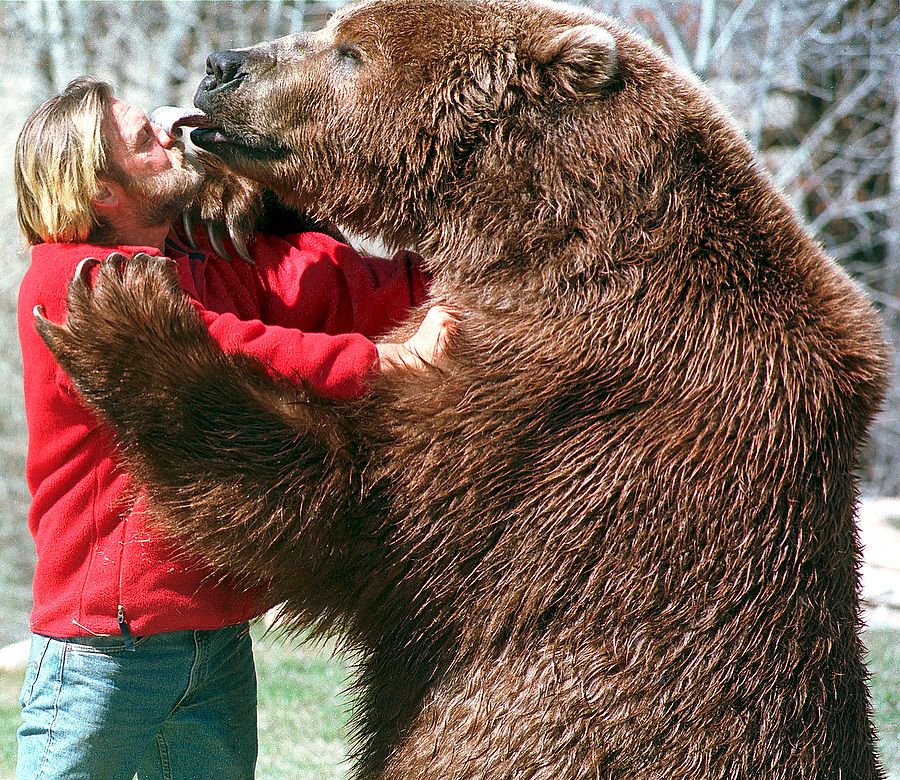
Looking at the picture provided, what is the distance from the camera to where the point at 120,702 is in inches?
102

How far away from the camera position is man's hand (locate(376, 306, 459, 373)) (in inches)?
94.3

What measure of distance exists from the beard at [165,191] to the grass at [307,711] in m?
2.17

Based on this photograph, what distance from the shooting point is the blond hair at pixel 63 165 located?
8.42 ft

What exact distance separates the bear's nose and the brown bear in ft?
1.77

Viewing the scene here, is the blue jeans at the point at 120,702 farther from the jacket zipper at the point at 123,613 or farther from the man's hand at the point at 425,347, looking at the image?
the man's hand at the point at 425,347

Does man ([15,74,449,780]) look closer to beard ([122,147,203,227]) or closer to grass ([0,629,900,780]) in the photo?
beard ([122,147,203,227])

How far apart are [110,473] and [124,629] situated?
1.16ft

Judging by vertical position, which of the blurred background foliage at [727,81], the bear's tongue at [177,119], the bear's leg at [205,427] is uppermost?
the bear's tongue at [177,119]

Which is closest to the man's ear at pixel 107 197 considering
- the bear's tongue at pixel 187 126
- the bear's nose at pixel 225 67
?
the bear's tongue at pixel 187 126

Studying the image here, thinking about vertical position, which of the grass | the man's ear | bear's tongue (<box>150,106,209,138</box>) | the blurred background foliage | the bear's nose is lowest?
the grass

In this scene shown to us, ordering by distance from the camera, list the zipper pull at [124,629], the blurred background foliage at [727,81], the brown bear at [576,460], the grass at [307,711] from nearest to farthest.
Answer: the brown bear at [576,460], the zipper pull at [124,629], the grass at [307,711], the blurred background foliage at [727,81]

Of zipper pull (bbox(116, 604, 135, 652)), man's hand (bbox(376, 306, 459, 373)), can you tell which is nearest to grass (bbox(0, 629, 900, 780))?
zipper pull (bbox(116, 604, 135, 652))

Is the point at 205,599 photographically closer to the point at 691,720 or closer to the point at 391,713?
the point at 391,713

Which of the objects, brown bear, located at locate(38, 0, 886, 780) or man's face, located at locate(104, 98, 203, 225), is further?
man's face, located at locate(104, 98, 203, 225)
